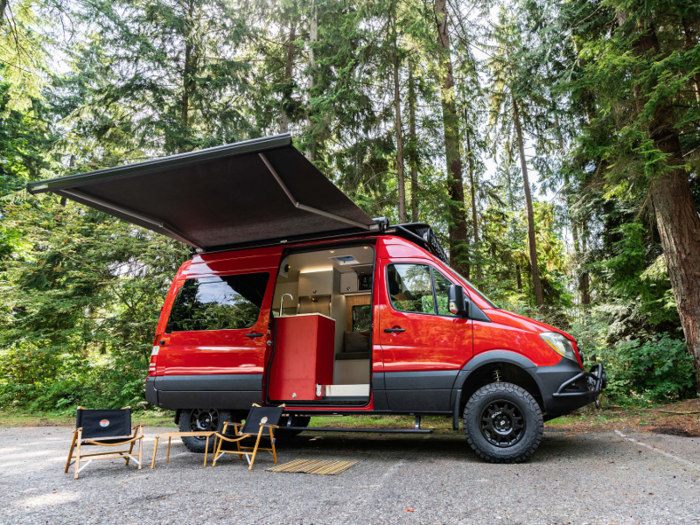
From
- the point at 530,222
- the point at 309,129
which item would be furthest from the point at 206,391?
the point at 530,222

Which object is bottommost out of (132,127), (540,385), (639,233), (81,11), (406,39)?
(540,385)

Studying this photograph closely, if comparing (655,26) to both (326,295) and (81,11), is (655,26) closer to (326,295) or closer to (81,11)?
(326,295)

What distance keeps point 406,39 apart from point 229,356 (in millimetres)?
8457

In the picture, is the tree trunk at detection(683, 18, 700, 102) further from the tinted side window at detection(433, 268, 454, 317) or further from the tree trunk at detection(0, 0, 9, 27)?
the tree trunk at detection(0, 0, 9, 27)

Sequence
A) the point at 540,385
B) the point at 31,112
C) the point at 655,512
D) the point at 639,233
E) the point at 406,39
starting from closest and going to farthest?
1. the point at 655,512
2. the point at 540,385
3. the point at 639,233
4. the point at 406,39
5. the point at 31,112

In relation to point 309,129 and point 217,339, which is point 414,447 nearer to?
point 217,339

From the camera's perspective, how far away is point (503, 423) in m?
4.44

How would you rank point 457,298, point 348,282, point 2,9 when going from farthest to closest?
point 2,9 → point 348,282 → point 457,298

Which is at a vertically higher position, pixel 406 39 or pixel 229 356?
pixel 406 39

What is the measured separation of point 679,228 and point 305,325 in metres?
6.42

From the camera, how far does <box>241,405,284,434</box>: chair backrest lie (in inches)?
187

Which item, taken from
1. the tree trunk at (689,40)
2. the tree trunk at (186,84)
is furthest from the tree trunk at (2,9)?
the tree trunk at (689,40)

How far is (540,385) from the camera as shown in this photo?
4.37m

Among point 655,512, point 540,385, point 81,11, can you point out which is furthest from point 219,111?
point 655,512
